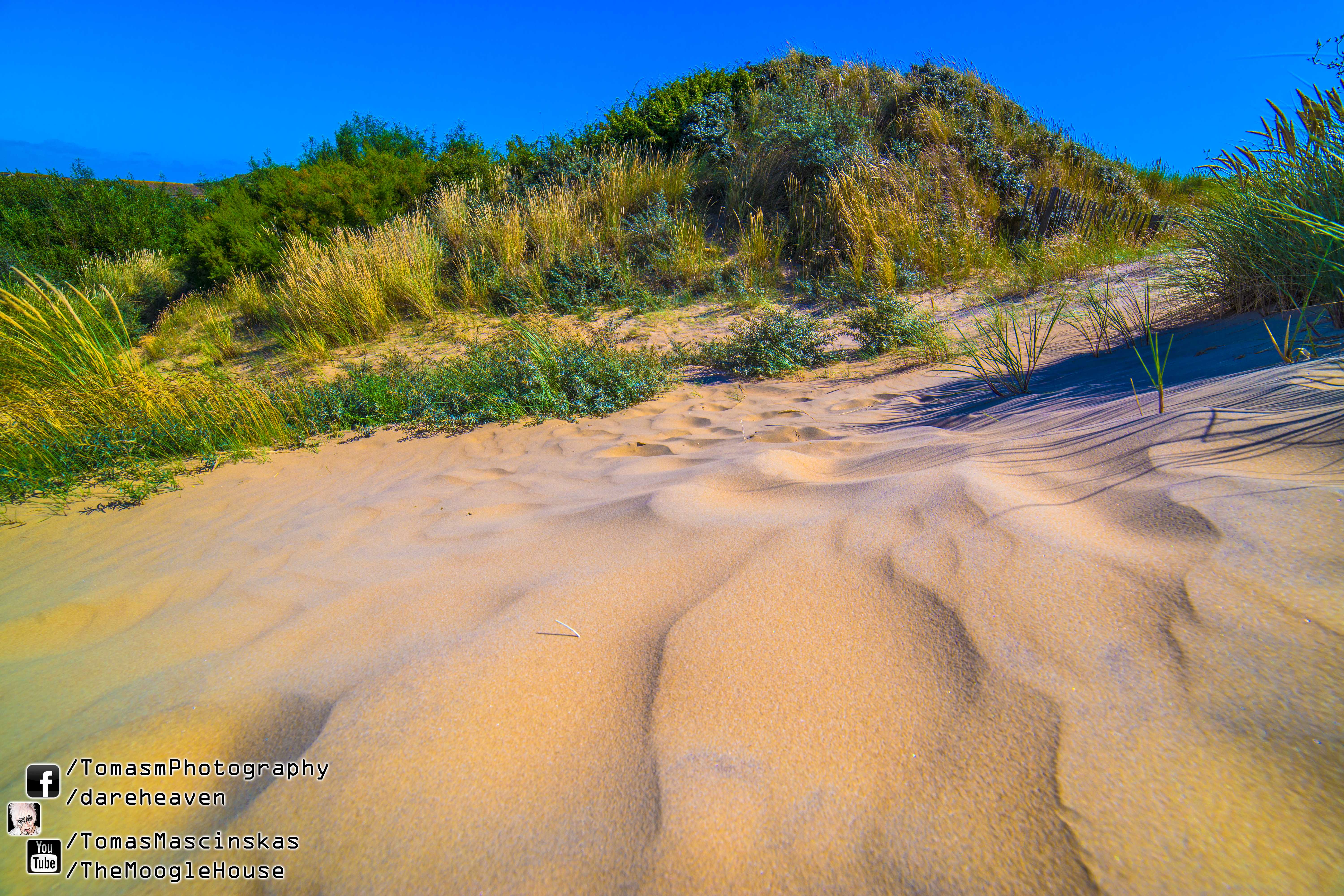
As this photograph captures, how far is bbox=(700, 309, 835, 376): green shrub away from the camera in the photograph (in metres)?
4.89

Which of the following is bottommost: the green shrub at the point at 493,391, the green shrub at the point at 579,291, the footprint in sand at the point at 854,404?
the footprint in sand at the point at 854,404

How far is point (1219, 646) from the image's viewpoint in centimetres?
87

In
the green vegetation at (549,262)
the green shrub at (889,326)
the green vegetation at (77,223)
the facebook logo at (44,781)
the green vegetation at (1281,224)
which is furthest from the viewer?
the green vegetation at (77,223)

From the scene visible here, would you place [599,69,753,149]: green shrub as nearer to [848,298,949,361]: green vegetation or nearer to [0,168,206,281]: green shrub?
[848,298,949,361]: green vegetation

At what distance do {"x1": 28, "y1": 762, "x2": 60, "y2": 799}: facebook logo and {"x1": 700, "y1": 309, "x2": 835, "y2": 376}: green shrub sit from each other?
4491 mm

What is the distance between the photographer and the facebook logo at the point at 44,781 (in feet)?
3.52

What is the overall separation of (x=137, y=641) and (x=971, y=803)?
2264 mm

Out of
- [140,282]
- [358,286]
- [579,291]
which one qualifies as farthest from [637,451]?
[140,282]

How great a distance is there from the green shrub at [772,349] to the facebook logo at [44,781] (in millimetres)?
4491

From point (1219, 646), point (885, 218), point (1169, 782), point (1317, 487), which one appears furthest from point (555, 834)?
point (885, 218)

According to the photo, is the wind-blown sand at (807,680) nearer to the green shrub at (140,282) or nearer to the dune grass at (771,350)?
the dune grass at (771,350)

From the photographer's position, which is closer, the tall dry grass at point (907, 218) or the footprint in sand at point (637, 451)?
the footprint in sand at point (637, 451)

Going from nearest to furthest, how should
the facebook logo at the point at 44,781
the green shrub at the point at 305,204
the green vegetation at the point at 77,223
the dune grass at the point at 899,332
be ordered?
the facebook logo at the point at 44,781
the dune grass at the point at 899,332
the green shrub at the point at 305,204
the green vegetation at the point at 77,223

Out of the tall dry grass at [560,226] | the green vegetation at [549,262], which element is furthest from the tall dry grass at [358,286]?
the tall dry grass at [560,226]
